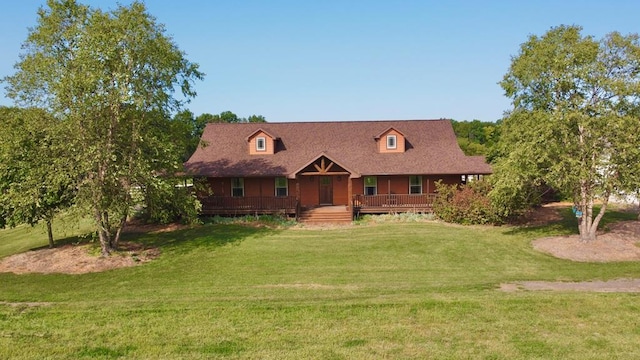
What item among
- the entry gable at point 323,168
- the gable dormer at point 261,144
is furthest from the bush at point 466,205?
the gable dormer at point 261,144

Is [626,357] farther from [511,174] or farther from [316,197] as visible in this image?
[316,197]

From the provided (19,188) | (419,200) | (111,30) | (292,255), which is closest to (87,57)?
(111,30)

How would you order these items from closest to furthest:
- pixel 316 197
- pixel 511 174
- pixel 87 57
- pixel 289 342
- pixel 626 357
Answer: pixel 626 357
pixel 289 342
pixel 87 57
pixel 511 174
pixel 316 197

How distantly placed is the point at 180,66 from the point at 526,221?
64.9 ft

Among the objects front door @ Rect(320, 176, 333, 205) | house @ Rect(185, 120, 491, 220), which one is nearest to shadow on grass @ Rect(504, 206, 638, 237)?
house @ Rect(185, 120, 491, 220)

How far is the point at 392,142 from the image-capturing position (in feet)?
98.3

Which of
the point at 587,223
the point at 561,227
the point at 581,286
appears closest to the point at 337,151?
the point at 561,227

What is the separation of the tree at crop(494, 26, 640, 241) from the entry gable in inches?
371

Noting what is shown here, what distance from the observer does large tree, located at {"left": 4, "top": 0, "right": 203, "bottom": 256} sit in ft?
55.5

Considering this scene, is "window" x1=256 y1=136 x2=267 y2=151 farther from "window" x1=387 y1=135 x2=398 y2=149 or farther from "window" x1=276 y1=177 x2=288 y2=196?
"window" x1=387 y1=135 x2=398 y2=149

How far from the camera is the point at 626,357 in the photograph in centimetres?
800

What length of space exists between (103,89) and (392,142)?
60.2ft

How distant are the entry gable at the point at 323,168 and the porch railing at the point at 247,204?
176 cm

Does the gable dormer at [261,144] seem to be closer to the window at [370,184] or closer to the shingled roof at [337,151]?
the shingled roof at [337,151]
